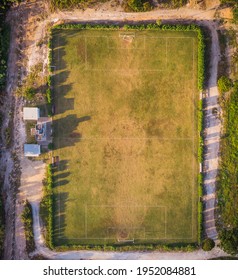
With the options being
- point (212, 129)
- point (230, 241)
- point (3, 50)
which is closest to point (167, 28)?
point (212, 129)

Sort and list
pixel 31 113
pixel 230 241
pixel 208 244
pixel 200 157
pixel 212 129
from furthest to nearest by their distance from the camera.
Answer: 1. pixel 212 129
2. pixel 200 157
3. pixel 31 113
4. pixel 208 244
5. pixel 230 241

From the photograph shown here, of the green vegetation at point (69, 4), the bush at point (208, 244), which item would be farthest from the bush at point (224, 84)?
the bush at point (208, 244)

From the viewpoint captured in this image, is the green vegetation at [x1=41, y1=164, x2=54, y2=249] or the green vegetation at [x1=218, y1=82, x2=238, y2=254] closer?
the green vegetation at [x1=41, y1=164, x2=54, y2=249]

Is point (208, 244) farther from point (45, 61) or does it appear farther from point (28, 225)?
point (45, 61)

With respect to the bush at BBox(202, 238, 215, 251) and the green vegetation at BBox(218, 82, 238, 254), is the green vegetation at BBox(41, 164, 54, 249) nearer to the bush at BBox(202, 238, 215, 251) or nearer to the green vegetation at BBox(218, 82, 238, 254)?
the bush at BBox(202, 238, 215, 251)

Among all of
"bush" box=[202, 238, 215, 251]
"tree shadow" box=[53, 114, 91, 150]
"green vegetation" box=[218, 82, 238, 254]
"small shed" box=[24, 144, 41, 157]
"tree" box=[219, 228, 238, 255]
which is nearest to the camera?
"tree" box=[219, 228, 238, 255]

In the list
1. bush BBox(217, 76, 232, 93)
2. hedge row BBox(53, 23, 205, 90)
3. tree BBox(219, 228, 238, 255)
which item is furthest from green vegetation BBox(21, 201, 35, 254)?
bush BBox(217, 76, 232, 93)
